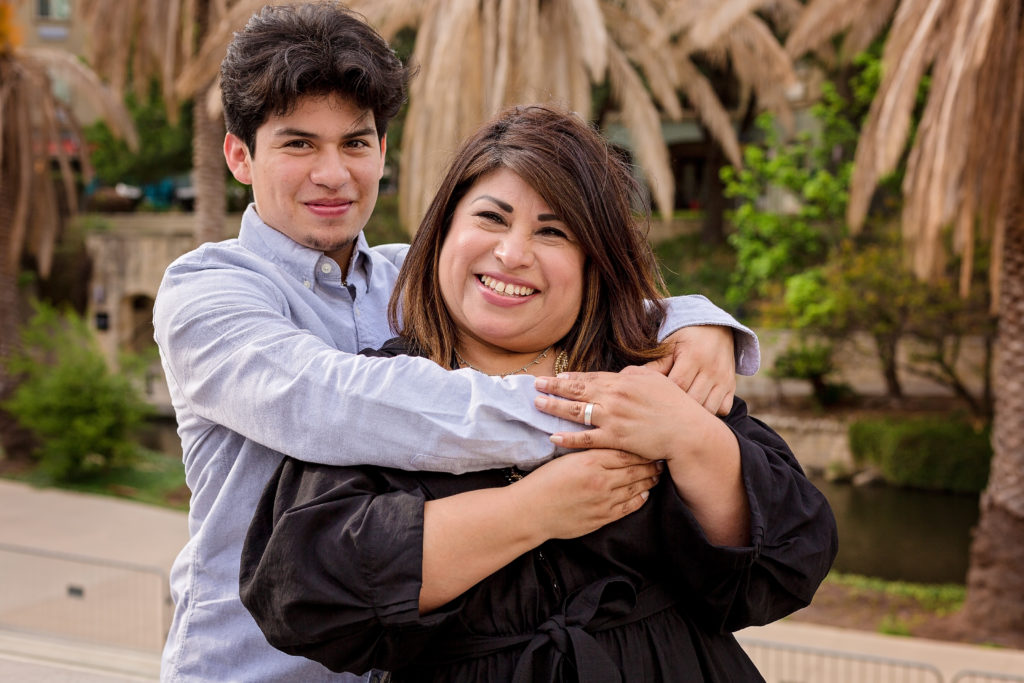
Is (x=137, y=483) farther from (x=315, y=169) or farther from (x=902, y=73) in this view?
(x=315, y=169)

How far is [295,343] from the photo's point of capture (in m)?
1.74

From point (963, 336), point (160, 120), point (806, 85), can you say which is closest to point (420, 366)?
point (963, 336)

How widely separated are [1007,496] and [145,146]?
2676cm

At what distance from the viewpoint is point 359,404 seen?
1.64 metres

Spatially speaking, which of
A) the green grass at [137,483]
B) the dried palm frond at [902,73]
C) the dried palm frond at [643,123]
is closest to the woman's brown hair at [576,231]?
the dried palm frond at [902,73]

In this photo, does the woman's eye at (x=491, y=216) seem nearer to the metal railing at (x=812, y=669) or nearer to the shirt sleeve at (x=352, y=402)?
the shirt sleeve at (x=352, y=402)

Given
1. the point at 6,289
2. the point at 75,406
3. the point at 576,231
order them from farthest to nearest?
1. the point at 6,289
2. the point at 75,406
3. the point at 576,231

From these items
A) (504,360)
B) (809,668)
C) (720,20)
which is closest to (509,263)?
(504,360)

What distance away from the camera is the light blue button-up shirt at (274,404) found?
1.65m

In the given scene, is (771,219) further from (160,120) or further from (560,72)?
(160,120)

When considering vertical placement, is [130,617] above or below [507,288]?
below

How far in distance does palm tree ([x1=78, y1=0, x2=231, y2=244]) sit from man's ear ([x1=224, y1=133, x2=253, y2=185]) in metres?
12.2

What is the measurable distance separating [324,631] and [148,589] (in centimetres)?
972

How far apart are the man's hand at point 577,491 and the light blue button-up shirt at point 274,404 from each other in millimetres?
58
